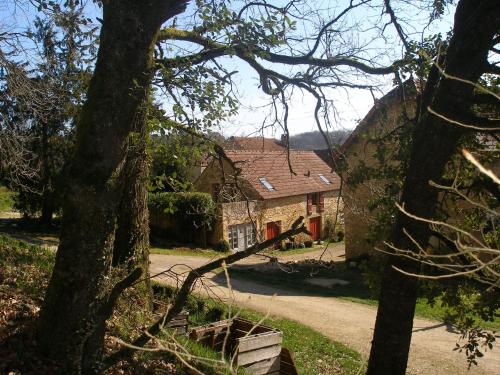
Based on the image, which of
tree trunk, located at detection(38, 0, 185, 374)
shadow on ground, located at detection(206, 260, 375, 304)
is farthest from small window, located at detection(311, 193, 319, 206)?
tree trunk, located at detection(38, 0, 185, 374)

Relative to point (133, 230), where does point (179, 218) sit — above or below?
below

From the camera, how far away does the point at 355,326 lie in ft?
48.1

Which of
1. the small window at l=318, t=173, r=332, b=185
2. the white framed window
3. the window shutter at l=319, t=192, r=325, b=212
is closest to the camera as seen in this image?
the white framed window

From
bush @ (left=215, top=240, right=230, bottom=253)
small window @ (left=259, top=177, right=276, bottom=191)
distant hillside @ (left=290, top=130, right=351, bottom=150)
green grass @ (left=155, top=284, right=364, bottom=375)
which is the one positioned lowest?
green grass @ (left=155, top=284, right=364, bottom=375)

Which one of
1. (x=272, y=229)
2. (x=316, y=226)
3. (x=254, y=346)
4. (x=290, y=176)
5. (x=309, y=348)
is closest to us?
(x=254, y=346)

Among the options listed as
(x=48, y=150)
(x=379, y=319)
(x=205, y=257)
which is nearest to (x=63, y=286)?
(x=379, y=319)

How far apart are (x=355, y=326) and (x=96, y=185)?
457 inches

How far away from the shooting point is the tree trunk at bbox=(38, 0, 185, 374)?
4.86 metres

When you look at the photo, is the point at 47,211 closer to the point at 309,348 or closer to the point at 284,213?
the point at 284,213

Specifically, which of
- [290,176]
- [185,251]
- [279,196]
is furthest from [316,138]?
[290,176]

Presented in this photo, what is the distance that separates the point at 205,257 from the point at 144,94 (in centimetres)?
2218

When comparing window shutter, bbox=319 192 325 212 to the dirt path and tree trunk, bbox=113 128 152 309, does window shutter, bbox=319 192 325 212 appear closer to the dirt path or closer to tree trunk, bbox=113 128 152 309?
the dirt path

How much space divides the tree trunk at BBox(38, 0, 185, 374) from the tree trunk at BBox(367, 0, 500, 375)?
3.24 meters

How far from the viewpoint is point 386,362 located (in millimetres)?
5883
